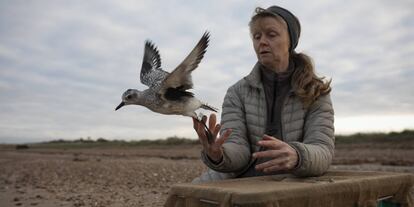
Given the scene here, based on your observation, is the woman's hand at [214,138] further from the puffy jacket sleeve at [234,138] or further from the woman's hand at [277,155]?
the woman's hand at [277,155]

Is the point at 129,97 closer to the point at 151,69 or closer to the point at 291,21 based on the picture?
the point at 151,69

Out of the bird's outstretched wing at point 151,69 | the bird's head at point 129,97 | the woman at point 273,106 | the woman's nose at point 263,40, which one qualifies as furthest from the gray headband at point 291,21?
the bird's head at point 129,97

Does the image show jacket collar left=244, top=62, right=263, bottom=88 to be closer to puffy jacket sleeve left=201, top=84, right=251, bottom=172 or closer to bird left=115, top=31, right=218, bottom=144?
puffy jacket sleeve left=201, top=84, right=251, bottom=172

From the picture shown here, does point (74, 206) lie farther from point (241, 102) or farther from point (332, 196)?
point (332, 196)

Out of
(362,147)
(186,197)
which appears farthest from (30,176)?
(362,147)

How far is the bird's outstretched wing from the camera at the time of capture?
3.22 metres

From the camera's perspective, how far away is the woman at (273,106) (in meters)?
3.41

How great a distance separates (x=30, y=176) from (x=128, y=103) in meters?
9.37

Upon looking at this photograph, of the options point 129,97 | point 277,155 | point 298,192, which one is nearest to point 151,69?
point 129,97

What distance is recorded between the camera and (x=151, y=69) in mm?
3666

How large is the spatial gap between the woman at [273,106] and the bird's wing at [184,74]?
476 millimetres

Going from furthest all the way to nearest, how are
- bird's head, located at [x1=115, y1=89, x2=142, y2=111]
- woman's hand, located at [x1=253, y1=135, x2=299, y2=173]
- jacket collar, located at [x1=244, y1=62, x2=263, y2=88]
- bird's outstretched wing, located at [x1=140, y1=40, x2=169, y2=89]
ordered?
jacket collar, located at [x1=244, y1=62, x2=263, y2=88]
bird's outstretched wing, located at [x1=140, y1=40, x2=169, y2=89]
bird's head, located at [x1=115, y1=89, x2=142, y2=111]
woman's hand, located at [x1=253, y1=135, x2=299, y2=173]

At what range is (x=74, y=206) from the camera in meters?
6.67

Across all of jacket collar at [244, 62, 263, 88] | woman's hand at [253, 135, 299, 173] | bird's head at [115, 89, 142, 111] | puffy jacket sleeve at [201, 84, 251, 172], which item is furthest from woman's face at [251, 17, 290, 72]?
bird's head at [115, 89, 142, 111]
